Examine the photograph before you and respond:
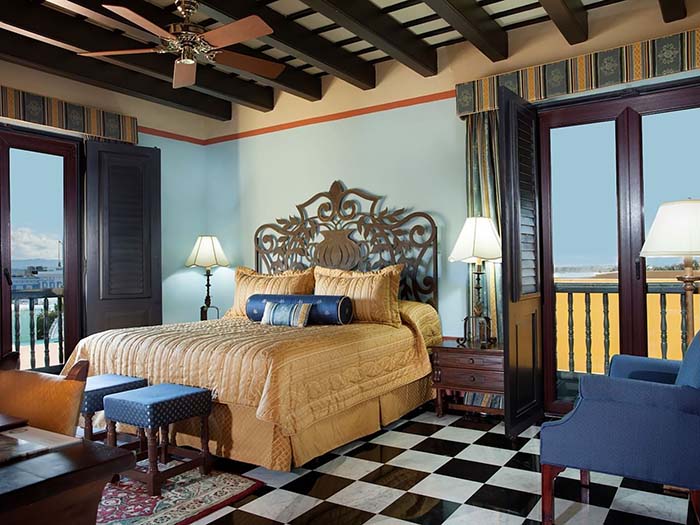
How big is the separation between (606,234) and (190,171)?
4157 mm

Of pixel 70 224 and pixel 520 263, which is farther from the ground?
pixel 70 224

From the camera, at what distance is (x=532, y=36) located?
430cm

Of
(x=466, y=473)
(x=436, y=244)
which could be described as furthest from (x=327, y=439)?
(x=436, y=244)

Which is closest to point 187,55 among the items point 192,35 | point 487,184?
point 192,35

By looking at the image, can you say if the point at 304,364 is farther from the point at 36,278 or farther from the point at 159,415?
the point at 36,278

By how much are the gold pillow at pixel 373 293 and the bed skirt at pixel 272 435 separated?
63cm

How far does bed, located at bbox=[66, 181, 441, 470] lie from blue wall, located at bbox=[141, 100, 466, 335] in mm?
181

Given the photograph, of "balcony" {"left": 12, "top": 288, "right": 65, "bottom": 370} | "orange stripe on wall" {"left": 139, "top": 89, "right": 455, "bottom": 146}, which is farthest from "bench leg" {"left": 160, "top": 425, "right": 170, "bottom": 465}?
"orange stripe on wall" {"left": 139, "top": 89, "right": 455, "bottom": 146}

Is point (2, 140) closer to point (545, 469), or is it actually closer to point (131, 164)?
point (131, 164)

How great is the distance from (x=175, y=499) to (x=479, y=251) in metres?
2.53

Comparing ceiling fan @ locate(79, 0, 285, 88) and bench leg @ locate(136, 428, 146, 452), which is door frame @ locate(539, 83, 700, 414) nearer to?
ceiling fan @ locate(79, 0, 285, 88)

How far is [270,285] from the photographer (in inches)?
189

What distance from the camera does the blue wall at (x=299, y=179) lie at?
471 cm

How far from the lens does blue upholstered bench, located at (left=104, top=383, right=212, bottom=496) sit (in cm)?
282
